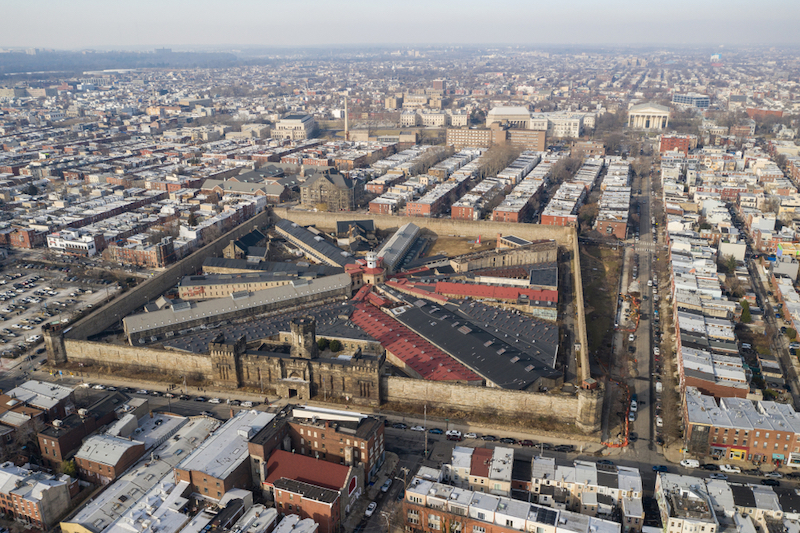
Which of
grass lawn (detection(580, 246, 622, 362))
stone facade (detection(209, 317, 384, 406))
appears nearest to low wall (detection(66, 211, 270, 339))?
→ stone facade (detection(209, 317, 384, 406))

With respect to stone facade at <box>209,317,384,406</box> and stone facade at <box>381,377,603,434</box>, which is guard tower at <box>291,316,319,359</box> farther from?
stone facade at <box>381,377,603,434</box>

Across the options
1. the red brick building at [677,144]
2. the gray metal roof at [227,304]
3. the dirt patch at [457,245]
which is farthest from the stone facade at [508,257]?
the red brick building at [677,144]

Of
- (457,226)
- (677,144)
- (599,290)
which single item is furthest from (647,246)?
(677,144)

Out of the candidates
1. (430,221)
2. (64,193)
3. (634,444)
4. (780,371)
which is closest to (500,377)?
(634,444)

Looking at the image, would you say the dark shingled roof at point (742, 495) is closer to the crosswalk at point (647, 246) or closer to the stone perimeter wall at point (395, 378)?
the stone perimeter wall at point (395, 378)

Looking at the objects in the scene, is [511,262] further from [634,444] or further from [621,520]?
[621,520]

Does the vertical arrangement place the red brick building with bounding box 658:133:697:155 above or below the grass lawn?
above
